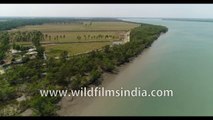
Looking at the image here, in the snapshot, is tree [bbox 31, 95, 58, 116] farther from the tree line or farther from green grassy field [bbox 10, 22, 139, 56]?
green grassy field [bbox 10, 22, 139, 56]

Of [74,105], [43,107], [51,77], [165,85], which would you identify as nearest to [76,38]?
[51,77]

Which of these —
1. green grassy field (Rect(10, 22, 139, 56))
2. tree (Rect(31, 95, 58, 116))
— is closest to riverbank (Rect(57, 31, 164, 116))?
tree (Rect(31, 95, 58, 116))

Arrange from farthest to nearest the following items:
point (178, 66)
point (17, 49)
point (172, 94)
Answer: point (17, 49) → point (178, 66) → point (172, 94)

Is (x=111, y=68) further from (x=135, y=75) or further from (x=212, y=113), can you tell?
(x=212, y=113)

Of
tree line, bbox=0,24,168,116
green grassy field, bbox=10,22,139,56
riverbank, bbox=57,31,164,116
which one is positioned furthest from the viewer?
green grassy field, bbox=10,22,139,56

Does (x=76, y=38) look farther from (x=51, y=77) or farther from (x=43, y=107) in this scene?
(x=43, y=107)

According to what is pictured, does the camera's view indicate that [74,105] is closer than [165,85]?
Yes

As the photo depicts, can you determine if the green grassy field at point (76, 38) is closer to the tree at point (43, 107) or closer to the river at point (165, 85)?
the river at point (165, 85)

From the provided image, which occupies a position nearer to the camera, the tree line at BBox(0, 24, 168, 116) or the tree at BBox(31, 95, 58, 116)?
the tree at BBox(31, 95, 58, 116)

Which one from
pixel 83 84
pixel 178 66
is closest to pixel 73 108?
pixel 83 84

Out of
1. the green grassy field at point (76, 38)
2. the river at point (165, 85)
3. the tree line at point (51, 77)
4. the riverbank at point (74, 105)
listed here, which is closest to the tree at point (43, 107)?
the tree line at point (51, 77)

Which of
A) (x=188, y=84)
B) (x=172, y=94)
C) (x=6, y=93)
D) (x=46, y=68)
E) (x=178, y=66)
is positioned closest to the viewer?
(x=6, y=93)
